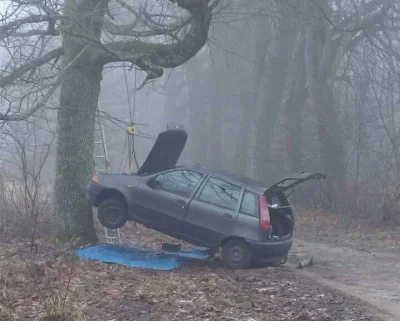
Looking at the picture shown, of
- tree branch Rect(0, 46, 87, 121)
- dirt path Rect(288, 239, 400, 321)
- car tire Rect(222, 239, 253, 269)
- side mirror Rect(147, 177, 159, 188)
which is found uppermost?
tree branch Rect(0, 46, 87, 121)

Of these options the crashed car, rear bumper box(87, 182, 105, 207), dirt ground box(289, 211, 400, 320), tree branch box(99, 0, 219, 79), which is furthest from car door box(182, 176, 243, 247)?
tree branch box(99, 0, 219, 79)

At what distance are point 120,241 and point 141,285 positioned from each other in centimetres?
653

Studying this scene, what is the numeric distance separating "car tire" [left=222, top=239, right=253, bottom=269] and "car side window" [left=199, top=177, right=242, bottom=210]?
26.3 inches

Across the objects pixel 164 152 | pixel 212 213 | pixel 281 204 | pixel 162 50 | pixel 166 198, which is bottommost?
pixel 212 213

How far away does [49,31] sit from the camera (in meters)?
15.2

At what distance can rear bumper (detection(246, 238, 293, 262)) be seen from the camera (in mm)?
13441

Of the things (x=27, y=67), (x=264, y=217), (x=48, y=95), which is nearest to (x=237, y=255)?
(x=264, y=217)

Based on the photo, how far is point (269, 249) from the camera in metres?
13.5

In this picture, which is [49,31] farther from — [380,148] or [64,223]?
[380,148]

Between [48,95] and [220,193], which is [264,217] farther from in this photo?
[48,95]

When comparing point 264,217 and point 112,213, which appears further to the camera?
point 112,213

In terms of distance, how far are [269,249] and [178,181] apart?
2.13 metres

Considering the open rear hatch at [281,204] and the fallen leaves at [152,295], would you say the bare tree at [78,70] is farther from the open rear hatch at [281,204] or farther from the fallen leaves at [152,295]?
the open rear hatch at [281,204]

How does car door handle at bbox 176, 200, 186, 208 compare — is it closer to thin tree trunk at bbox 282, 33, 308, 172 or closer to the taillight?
the taillight
